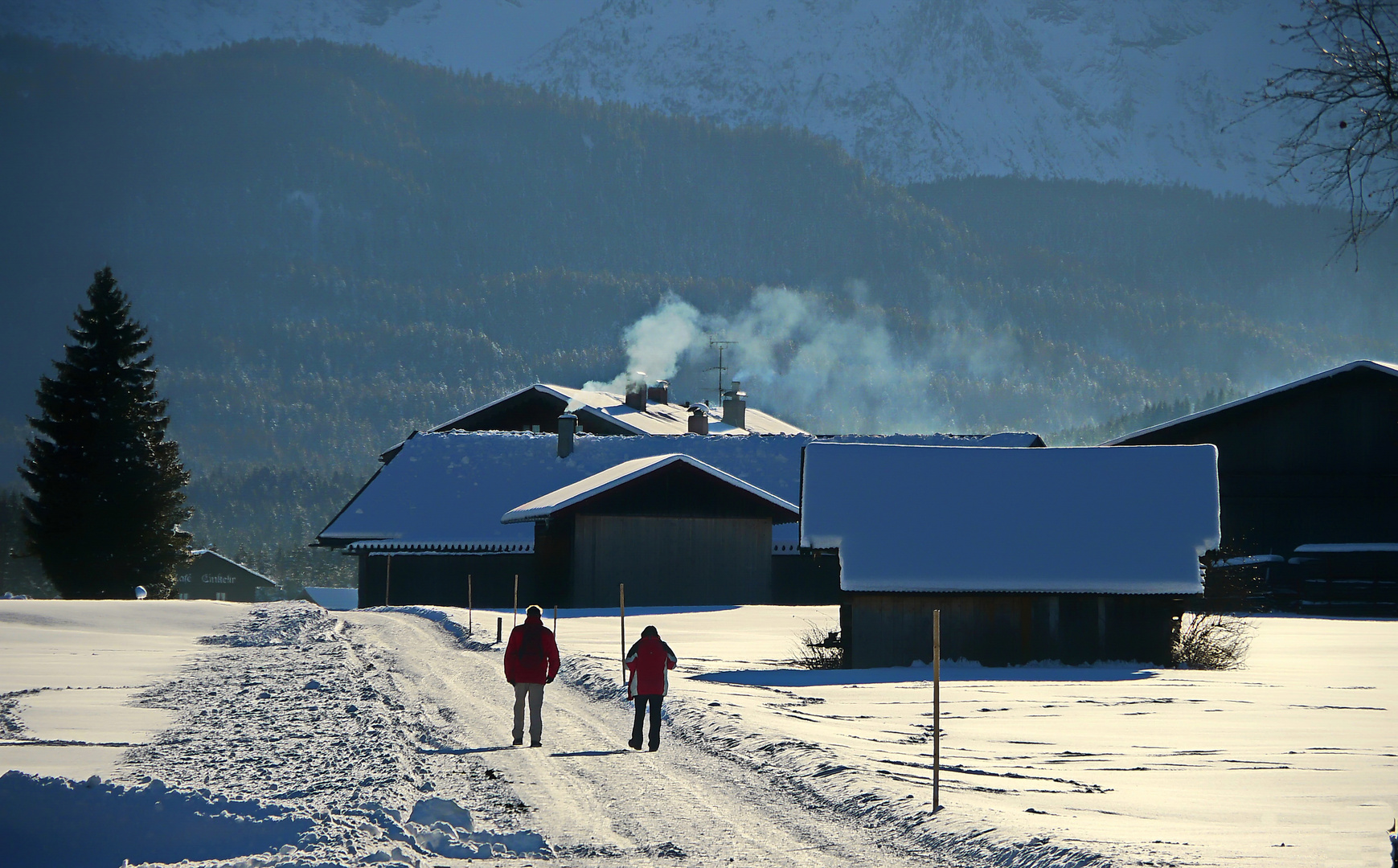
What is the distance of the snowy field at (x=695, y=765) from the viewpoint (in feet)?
31.2

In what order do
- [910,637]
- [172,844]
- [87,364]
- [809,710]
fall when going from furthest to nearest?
1. [87,364]
2. [910,637]
3. [809,710]
4. [172,844]

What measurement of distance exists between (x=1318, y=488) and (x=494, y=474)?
28912 mm

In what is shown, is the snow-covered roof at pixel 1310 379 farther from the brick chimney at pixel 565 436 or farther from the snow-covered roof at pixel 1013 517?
the brick chimney at pixel 565 436

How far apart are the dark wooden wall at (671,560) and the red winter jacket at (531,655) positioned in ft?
92.5

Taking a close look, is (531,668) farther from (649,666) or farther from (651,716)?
(651,716)

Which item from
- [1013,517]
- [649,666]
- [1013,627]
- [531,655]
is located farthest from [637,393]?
[649,666]

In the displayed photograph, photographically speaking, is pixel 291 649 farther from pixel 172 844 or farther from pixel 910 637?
pixel 172 844

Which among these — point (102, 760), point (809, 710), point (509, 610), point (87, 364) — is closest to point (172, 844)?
point (102, 760)

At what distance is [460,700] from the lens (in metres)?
18.6

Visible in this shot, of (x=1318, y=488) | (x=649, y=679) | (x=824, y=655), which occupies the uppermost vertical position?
(x=1318, y=488)

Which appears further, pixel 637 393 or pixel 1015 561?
pixel 637 393

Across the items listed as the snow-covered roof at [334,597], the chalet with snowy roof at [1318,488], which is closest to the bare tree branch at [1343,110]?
the chalet with snowy roof at [1318,488]

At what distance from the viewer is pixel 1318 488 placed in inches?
1747

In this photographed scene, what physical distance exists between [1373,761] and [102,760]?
483 inches
